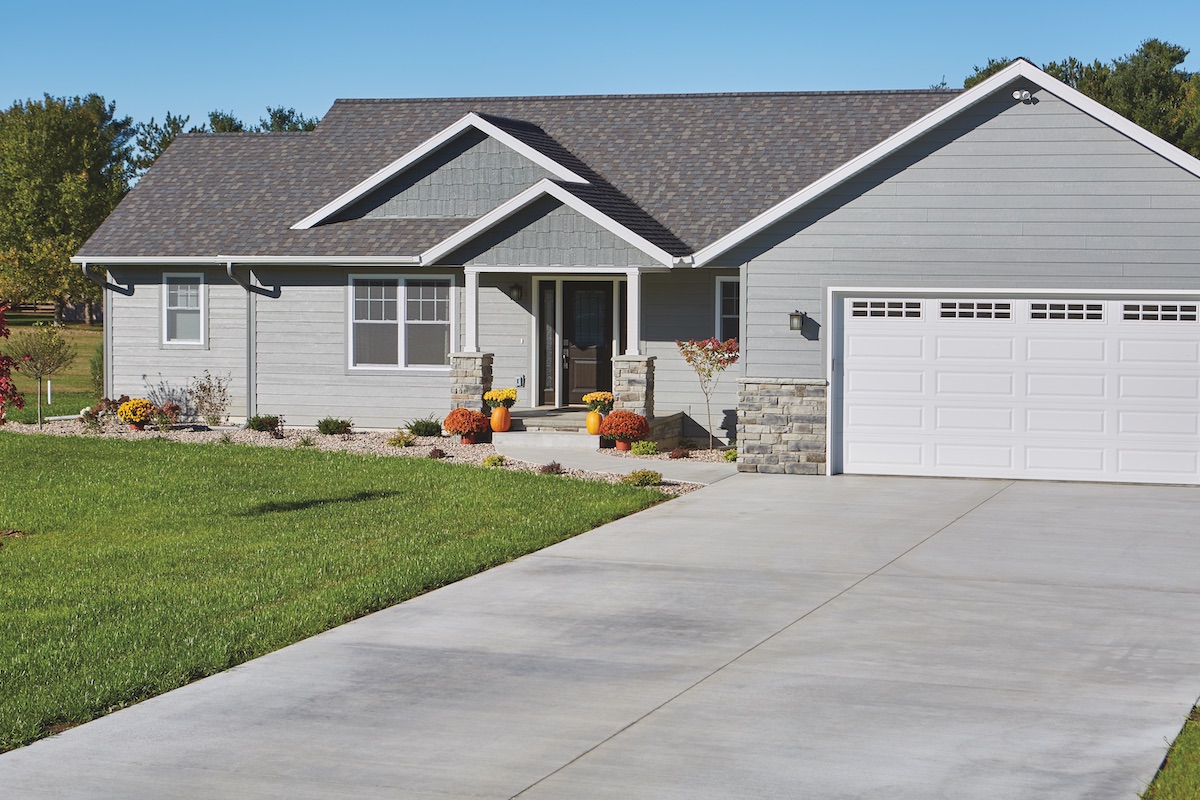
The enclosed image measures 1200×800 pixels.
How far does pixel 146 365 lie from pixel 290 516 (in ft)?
36.7

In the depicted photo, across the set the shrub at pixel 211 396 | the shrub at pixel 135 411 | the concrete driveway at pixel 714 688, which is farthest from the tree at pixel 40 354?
the concrete driveway at pixel 714 688

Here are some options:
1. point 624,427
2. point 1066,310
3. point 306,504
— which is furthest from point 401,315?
point 1066,310

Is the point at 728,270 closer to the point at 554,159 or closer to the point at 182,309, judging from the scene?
the point at 554,159

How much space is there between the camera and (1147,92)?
4038 cm

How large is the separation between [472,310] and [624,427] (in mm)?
3179

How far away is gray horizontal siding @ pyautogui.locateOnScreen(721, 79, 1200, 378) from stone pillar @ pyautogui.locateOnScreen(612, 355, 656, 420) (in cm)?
271

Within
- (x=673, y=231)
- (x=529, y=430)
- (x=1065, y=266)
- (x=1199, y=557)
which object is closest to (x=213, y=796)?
(x=1199, y=557)

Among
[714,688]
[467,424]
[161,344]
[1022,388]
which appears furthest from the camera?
[161,344]

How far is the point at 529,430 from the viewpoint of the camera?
21.7 meters

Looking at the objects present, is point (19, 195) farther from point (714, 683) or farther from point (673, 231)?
point (714, 683)

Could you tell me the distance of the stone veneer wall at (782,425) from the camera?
61.1ft

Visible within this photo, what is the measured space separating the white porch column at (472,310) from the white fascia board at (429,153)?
219 centimetres

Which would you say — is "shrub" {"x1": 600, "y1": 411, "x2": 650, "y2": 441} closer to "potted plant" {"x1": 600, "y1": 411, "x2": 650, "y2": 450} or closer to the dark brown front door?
"potted plant" {"x1": 600, "y1": 411, "x2": 650, "y2": 450}

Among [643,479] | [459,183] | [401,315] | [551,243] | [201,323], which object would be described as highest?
[459,183]
